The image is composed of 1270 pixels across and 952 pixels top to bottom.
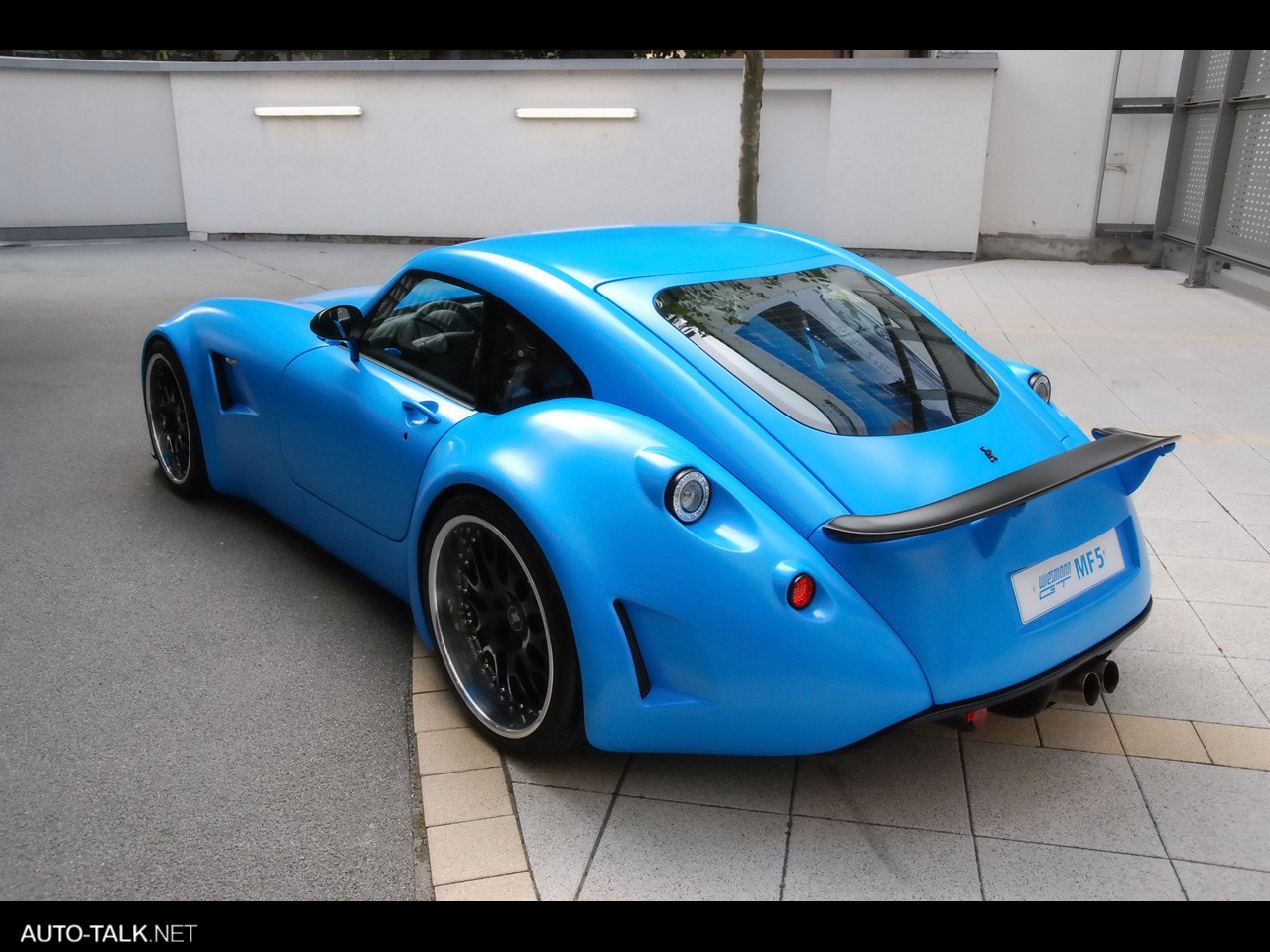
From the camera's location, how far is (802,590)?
8.05 ft

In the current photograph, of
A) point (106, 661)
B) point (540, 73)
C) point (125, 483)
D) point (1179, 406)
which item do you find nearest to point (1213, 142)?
point (1179, 406)

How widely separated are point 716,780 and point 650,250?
→ 1596 mm

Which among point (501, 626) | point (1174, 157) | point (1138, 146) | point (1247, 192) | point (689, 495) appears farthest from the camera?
point (1138, 146)

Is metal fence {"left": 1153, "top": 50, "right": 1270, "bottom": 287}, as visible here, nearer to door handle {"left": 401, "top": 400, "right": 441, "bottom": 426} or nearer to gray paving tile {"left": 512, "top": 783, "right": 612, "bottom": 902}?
door handle {"left": 401, "top": 400, "right": 441, "bottom": 426}

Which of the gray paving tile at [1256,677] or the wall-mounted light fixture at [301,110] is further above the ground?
the wall-mounted light fixture at [301,110]

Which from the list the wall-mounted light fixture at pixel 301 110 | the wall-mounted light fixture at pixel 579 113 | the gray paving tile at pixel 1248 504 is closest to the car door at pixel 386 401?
the gray paving tile at pixel 1248 504

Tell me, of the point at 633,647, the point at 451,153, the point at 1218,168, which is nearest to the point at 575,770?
the point at 633,647

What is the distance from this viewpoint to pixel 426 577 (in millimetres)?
3211

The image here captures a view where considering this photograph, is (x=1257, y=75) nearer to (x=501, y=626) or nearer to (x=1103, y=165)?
(x=1103, y=165)

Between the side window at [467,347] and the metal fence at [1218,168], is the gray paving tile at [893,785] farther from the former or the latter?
the metal fence at [1218,168]

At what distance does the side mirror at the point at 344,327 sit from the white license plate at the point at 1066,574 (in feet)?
7.45

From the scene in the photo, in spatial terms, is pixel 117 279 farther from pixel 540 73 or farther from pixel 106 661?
pixel 106 661

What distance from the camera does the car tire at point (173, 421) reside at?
4.70 meters
